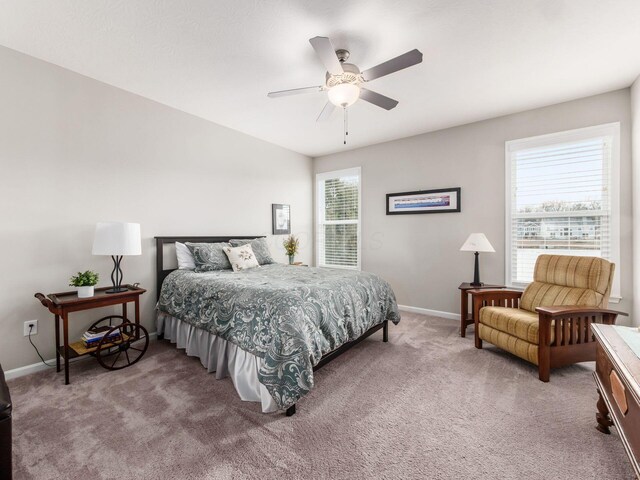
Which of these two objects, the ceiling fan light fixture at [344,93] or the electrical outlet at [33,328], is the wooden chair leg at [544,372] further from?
the electrical outlet at [33,328]

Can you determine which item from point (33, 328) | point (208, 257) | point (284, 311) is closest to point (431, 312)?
point (284, 311)

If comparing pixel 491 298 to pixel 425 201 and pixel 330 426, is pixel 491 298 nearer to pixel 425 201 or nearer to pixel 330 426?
pixel 425 201

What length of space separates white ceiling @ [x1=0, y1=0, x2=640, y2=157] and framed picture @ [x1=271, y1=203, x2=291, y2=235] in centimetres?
181

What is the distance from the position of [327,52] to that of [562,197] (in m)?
3.18

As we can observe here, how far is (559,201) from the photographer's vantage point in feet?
11.0

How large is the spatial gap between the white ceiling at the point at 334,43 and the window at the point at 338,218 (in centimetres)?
190

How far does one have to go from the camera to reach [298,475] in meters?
1.46

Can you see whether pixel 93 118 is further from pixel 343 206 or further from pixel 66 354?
pixel 343 206

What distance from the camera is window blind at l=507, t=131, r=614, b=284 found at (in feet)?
10.3

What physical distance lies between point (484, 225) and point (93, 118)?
4.65 m

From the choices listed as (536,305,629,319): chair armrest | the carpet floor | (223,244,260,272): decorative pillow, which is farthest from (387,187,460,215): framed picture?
(223,244,260,272): decorative pillow

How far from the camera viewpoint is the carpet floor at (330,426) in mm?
1503

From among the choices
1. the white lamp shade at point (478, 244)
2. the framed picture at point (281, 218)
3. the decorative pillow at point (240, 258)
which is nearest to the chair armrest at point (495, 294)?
the white lamp shade at point (478, 244)

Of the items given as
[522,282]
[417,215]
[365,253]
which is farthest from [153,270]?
[522,282]
